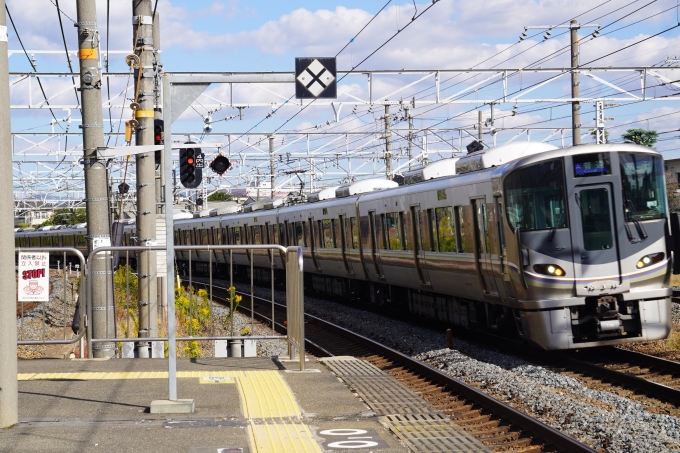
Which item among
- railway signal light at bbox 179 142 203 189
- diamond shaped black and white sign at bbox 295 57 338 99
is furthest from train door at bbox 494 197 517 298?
railway signal light at bbox 179 142 203 189

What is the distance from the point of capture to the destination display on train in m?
11.6

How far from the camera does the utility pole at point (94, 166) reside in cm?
1030

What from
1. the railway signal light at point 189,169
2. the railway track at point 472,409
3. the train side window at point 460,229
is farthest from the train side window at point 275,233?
the train side window at point 460,229

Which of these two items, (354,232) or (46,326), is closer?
(46,326)

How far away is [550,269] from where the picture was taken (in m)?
11.4

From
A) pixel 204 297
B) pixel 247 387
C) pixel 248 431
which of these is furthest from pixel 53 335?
pixel 248 431

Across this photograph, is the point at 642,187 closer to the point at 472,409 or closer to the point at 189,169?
the point at 472,409

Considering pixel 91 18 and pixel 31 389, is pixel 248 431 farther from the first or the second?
pixel 91 18

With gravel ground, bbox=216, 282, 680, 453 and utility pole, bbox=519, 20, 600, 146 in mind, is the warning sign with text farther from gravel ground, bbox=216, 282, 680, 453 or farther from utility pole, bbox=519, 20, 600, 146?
utility pole, bbox=519, 20, 600, 146

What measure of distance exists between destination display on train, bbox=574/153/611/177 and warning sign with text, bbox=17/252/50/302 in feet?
21.0

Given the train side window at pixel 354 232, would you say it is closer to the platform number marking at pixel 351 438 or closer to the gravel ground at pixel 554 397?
the gravel ground at pixel 554 397

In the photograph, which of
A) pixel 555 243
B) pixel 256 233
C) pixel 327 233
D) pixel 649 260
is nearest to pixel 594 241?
pixel 555 243

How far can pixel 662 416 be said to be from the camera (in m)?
8.11

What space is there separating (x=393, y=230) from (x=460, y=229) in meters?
3.94
